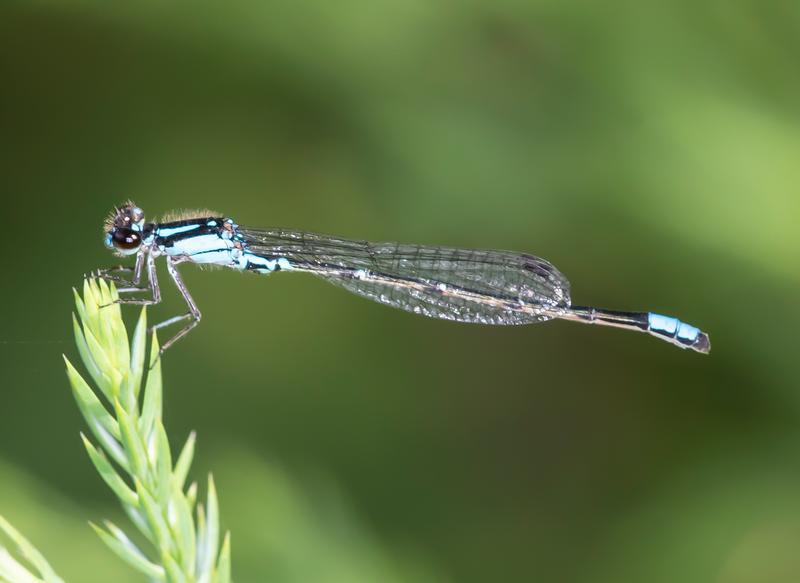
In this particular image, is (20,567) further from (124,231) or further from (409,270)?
(409,270)

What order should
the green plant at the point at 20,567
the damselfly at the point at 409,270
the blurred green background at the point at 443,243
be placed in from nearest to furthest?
1. the green plant at the point at 20,567
2. the blurred green background at the point at 443,243
3. the damselfly at the point at 409,270

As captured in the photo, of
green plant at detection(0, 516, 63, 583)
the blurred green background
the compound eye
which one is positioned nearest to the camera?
green plant at detection(0, 516, 63, 583)

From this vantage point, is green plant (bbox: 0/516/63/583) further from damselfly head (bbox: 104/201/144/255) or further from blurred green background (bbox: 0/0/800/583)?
damselfly head (bbox: 104/201/144/255)

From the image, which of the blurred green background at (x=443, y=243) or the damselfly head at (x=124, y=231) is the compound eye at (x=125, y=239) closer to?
the damselfly head at (x=124, y=231)

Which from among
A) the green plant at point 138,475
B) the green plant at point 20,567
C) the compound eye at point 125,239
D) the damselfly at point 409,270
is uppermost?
the damselfly at point 409,270

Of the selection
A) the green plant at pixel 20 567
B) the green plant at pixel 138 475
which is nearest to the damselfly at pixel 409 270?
the green plant at pixel 138 475

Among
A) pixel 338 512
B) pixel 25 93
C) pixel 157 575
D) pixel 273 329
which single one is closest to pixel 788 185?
pixel 338 512

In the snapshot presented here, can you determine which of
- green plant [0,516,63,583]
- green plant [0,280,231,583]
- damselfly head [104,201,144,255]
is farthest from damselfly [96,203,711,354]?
green plant [0,516,63,583]
